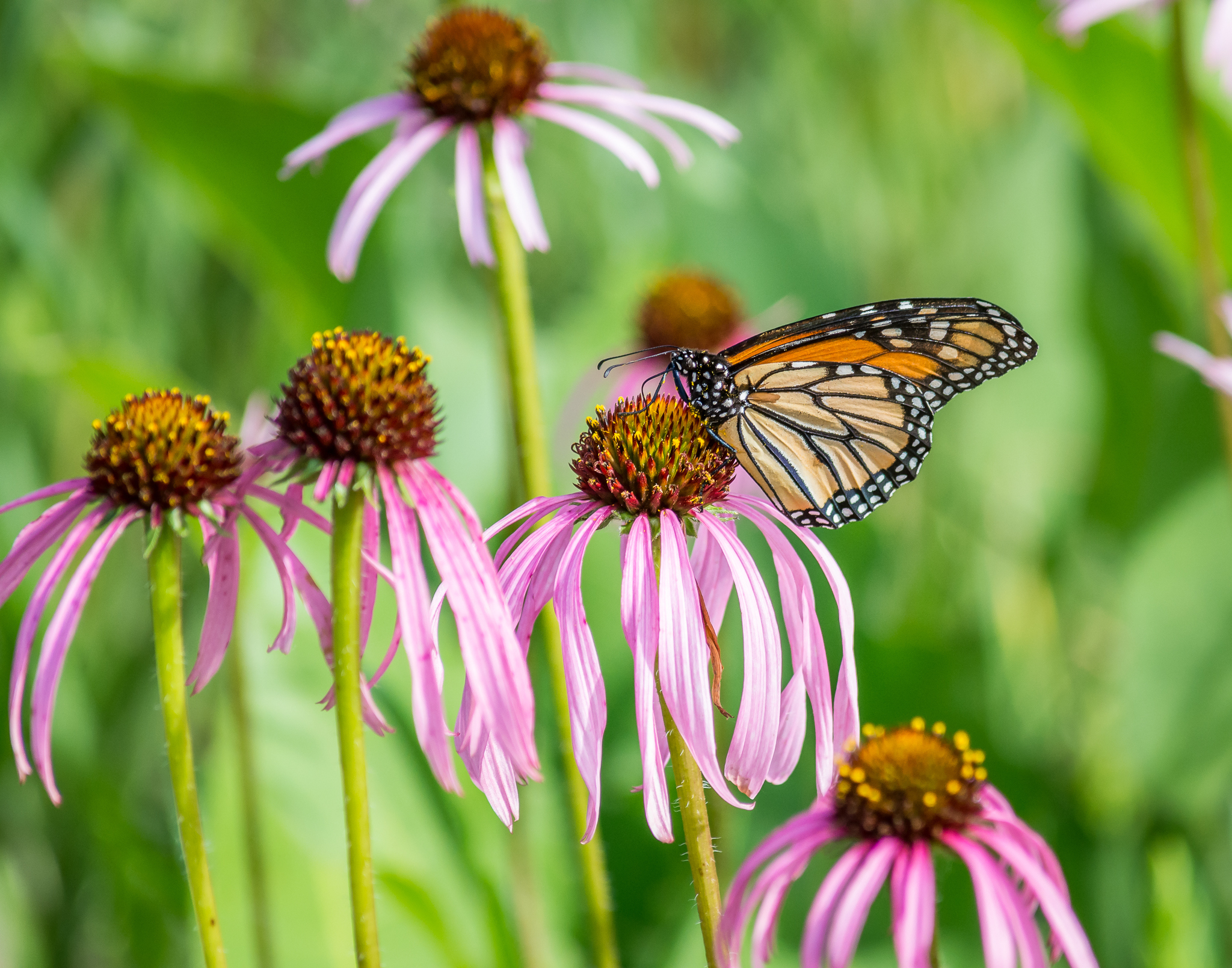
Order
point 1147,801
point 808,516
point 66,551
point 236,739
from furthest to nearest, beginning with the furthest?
point 1147,801
point 236,739
point 808,516
point 66,551

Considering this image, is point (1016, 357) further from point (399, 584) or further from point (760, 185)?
point (760, 185)

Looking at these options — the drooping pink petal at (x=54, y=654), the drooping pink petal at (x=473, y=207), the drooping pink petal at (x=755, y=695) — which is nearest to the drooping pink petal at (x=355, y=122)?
the drooping pink petal at (x=473, y=207)

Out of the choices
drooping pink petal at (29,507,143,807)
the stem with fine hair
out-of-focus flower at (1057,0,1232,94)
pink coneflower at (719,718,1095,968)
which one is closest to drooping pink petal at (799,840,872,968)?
pink coneflower at (719,718,1095,968)

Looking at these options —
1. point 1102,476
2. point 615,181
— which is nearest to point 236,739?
point 1102,476

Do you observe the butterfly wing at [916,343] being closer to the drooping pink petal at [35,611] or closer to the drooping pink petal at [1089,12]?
the drooping pink petal at [1089,12]

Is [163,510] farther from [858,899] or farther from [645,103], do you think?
[645,103]

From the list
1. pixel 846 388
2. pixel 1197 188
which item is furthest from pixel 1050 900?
pixel 1197 188
